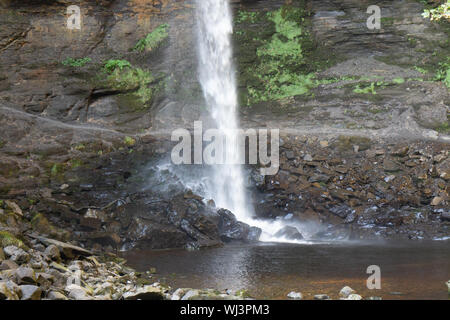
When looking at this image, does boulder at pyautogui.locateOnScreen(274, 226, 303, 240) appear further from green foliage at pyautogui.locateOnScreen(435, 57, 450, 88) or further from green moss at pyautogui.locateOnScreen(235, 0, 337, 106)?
green foliage at pyautogui.locateOnScreen(435, 57, 450, 88)

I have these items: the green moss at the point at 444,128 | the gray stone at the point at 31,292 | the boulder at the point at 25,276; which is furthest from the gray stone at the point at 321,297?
the green moss at the point at 444,128

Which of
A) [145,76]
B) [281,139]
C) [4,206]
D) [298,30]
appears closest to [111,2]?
[145,76]

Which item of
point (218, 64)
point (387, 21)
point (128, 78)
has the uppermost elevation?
point (387, 21)

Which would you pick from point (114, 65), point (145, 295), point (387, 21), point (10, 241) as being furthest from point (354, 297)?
point (387, 21)

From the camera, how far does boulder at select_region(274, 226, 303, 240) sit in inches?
405

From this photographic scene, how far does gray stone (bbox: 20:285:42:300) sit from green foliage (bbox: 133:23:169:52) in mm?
13337

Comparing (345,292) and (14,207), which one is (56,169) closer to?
(14,207)

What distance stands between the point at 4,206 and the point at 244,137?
7.39 metres

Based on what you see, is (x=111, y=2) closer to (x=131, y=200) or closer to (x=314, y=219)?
(x=131, y=200)

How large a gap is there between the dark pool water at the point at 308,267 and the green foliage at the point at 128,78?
8026 millimetres

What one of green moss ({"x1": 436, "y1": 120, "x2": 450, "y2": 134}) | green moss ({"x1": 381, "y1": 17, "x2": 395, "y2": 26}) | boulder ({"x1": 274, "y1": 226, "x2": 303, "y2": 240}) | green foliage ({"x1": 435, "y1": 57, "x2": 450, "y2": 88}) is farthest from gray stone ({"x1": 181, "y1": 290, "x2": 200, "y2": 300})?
green moss ({"x1": 381, "y1": 17, "x2": 395, "y2": 26})

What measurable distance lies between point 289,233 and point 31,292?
7.04 meters

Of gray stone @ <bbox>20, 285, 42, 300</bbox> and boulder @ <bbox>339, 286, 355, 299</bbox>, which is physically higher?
gray stone @ <bbox>20, 285, 42, 300</bbox>

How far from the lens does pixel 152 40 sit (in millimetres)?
16500
